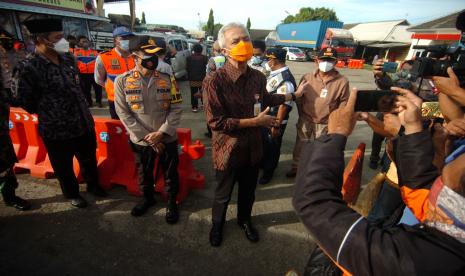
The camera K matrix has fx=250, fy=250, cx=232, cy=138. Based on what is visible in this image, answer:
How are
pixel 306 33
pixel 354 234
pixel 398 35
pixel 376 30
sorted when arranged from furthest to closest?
pixel 376 30, pixel 306 33, pixel 398 35, pixel 354 234

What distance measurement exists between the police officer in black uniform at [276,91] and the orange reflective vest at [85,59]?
5.58 m

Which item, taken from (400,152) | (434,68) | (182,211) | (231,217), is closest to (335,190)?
(400,152)

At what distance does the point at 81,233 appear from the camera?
2.68 m

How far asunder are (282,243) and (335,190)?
2009 mm

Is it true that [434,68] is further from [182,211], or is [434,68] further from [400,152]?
[182,211]

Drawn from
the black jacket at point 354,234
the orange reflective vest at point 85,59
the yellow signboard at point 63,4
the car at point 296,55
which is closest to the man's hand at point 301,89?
the black jacket at point 354,234

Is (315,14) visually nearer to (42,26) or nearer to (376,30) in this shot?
(376,30)

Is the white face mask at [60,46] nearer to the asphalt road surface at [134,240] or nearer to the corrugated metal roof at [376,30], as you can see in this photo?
the asphalt road surface at [134,240]

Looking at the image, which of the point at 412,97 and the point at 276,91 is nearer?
the point at 412,97

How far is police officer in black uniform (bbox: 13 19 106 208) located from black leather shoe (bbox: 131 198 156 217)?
2.18 feet

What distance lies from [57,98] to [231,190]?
2.08m

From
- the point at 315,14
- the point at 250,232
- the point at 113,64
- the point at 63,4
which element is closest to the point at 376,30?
the point at 315,14

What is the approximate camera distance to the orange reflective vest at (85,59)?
6891 mm

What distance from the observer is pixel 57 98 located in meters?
2.66
